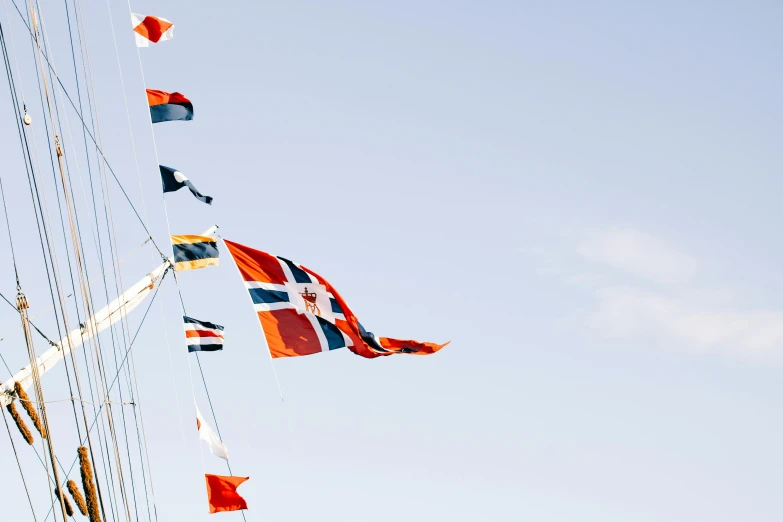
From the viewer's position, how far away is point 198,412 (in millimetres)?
27906

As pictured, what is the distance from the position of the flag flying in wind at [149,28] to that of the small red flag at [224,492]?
37.2ft

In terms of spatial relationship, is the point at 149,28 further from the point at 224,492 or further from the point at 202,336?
the point at 224,492

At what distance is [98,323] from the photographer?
91.6 ft

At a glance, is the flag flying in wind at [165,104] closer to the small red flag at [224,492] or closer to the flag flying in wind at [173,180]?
the flag flying in wind at [173,180]

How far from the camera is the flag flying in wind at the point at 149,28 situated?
26.7 m

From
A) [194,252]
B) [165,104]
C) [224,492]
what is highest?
[165,104]

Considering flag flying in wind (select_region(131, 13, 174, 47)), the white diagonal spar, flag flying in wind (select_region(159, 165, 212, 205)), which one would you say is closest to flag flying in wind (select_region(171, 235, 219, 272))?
the white diagonal spar

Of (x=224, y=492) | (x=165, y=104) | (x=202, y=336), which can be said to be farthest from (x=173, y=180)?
(x=224, y=492)

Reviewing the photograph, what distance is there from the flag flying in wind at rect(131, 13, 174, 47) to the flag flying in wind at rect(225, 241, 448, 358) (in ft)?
18.4

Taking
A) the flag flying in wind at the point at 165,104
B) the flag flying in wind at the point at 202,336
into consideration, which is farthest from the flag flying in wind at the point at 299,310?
the flag flying in wind at the point at 202,336

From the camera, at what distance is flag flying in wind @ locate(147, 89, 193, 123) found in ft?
88.5

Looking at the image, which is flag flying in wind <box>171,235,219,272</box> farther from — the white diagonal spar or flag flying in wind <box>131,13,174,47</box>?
flag flying in wind <box>131,13,174,47</box>

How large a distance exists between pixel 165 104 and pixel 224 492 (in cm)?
1016

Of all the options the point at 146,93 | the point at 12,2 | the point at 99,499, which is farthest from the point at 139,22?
the point at 99,499
